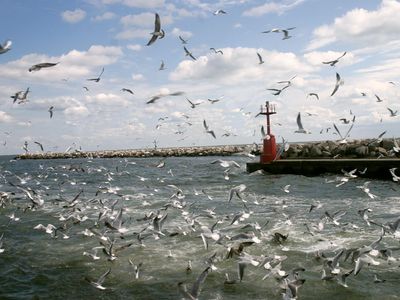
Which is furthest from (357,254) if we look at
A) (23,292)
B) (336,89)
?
(23,292)

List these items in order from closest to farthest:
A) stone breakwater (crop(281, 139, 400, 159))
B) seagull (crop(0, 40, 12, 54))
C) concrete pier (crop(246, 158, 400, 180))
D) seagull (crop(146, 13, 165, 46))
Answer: seagull (crop(0, 40, 12, 54)) < seagull (crop(146, 13, 165, 46)) < concrete pier (crop(246, 158, 400, 180)) < stone breakwater (crop(281, 139, 400, 159))

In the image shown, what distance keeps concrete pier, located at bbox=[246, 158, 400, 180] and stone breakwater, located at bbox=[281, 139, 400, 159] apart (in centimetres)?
84

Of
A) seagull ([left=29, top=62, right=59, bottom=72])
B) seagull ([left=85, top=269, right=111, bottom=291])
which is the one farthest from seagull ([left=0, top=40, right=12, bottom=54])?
seagull ([left=85, top=269, right=111, bottom=291])

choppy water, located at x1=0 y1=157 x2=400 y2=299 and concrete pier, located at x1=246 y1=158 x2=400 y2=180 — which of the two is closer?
choppy water, located at x1=0 y1=157 x2=400 y2=299

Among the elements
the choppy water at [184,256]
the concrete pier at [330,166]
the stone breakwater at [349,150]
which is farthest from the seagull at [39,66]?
the stone breakwater at [349,150]

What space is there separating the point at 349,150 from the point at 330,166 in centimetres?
534

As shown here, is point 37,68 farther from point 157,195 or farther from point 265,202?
point 157,195

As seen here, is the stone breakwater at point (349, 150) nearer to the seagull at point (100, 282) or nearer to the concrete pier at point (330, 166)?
the concrete pier at point (330, 166)

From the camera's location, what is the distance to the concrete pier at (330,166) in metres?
23.1

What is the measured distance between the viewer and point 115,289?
7293mm

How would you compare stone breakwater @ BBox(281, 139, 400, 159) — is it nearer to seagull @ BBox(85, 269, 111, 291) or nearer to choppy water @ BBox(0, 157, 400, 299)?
choppy water @ BBox(0, 157, 400, 299)

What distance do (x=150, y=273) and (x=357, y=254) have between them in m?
3.74

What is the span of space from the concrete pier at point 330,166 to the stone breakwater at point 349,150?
84 cm

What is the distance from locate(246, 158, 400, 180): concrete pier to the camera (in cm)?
2308
